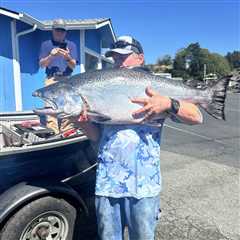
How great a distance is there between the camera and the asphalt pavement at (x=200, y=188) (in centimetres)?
418

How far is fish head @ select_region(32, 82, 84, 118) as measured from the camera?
2246mm

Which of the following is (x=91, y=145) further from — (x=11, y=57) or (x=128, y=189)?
(x=11, y=57)

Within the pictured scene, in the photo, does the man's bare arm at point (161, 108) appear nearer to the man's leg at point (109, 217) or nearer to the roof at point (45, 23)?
the man's leg at point (109, 217)

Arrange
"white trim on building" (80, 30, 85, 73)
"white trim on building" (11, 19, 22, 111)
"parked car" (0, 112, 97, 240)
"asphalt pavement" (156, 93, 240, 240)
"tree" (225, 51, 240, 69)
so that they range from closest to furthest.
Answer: "parked car" (0, 112, 97, 240)
"asphalt pavement" (156, 93, 240, 240)
"white trim on building" (11, 19, 22, 111)
"white trim on building" (80, 30, 85, 73)
"tree" (225, 51, 240, 69)

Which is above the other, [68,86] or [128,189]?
[68,86]

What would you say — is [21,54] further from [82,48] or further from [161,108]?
[161,108]

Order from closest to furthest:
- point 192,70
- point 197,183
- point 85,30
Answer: point 197,183 → point 85,30 → point 192,70

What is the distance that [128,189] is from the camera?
7.74 feet

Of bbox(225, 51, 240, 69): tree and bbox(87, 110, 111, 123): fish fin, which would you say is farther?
bbox(225, 51, 240, 69): tree

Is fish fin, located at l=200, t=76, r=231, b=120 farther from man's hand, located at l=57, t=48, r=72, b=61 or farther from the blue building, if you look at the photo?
the blue building

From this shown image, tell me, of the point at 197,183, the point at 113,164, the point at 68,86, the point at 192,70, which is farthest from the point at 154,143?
the point at 192,70

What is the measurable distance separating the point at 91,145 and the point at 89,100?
3.24ft

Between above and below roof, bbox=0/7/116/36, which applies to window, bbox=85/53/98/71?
below

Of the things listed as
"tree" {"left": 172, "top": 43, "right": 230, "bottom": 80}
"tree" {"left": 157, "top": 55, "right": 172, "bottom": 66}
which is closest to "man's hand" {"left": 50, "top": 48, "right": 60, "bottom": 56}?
"tree" {"left": 172, "top": 43, "right": 230, "bottom": 80}
